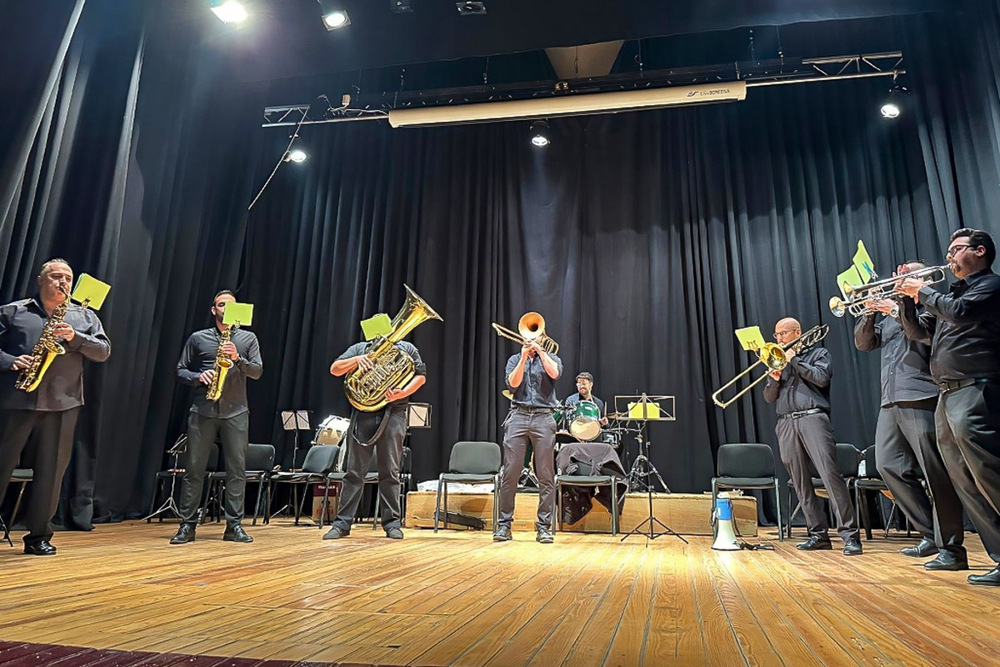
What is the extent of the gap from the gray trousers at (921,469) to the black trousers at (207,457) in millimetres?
3909

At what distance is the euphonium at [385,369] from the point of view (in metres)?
4.49

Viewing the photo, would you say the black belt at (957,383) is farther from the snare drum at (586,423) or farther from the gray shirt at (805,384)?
the snare drum at (586,423)

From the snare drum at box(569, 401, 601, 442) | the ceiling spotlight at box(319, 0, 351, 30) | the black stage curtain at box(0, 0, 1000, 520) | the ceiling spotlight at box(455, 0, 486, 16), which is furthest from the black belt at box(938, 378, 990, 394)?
the ceiling spotlight at box(319, 0, 351, 30)

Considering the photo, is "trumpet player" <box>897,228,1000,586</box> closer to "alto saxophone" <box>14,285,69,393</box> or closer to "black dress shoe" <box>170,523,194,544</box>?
"black dress shoe" <box>170,523,194,544</box>

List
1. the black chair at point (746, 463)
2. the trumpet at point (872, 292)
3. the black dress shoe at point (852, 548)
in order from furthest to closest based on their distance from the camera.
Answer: the black chair at point (746, 463), the black dress shoe at point (852, 548), the trumpet at point (872, 292)

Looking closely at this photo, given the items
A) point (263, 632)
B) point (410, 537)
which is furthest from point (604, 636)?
point (410, 537)

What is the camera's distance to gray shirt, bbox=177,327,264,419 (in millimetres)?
4082

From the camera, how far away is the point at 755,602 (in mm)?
2156

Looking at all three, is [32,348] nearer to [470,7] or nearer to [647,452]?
[470,7]

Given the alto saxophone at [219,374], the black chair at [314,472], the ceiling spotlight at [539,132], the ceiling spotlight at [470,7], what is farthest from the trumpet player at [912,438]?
the ceiling spotlight at [539,132]

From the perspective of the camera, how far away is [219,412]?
4086mm

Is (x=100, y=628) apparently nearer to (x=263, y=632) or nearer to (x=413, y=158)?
(x=263, y=632)

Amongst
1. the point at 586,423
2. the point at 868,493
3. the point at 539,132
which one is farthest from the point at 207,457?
the point at 868,493

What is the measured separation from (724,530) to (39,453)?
3.94m
